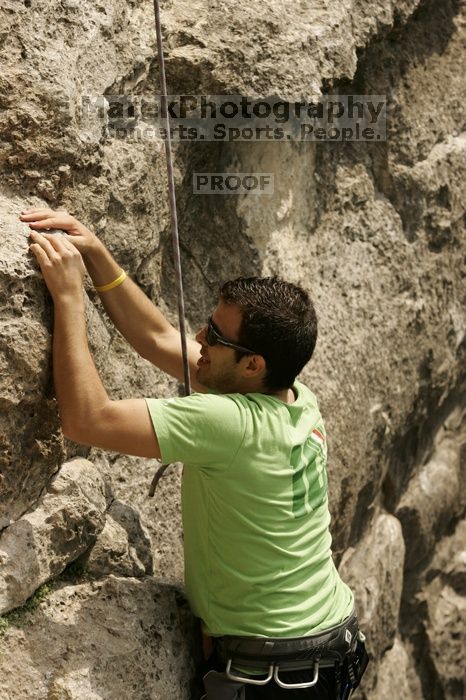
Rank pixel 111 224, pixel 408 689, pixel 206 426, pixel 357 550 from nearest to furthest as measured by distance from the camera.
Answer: pixel 206 426
pixel 111 224
pixel 357 550
pixel 408 689

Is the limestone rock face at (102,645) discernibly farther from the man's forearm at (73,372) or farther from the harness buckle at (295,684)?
the man's forearm at (73,372)

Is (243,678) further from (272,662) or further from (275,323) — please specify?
(275,323)

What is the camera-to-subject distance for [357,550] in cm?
471

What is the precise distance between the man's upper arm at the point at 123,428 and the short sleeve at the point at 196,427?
0.02m

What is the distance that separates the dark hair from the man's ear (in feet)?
0.05

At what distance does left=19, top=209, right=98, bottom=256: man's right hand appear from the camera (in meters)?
2.65

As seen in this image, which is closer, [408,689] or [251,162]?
[251,162]

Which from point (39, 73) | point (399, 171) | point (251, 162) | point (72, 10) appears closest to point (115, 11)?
point (72, 10)

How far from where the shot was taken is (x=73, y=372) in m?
2.57

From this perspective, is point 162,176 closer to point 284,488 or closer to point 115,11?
point 115,11

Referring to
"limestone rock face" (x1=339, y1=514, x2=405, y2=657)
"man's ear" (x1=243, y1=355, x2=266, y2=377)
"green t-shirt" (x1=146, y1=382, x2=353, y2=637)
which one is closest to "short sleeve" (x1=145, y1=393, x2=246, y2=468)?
"green t-shirt" (x1=146, y1=382, x2=353, y2=637)

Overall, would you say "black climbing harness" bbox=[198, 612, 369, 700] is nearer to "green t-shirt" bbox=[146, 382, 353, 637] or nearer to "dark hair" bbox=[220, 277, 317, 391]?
"green t-shirt" bbox=[146, 382, 353, 637]

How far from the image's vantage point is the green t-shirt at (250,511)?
8.45ft

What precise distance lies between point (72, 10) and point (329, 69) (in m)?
1.17
